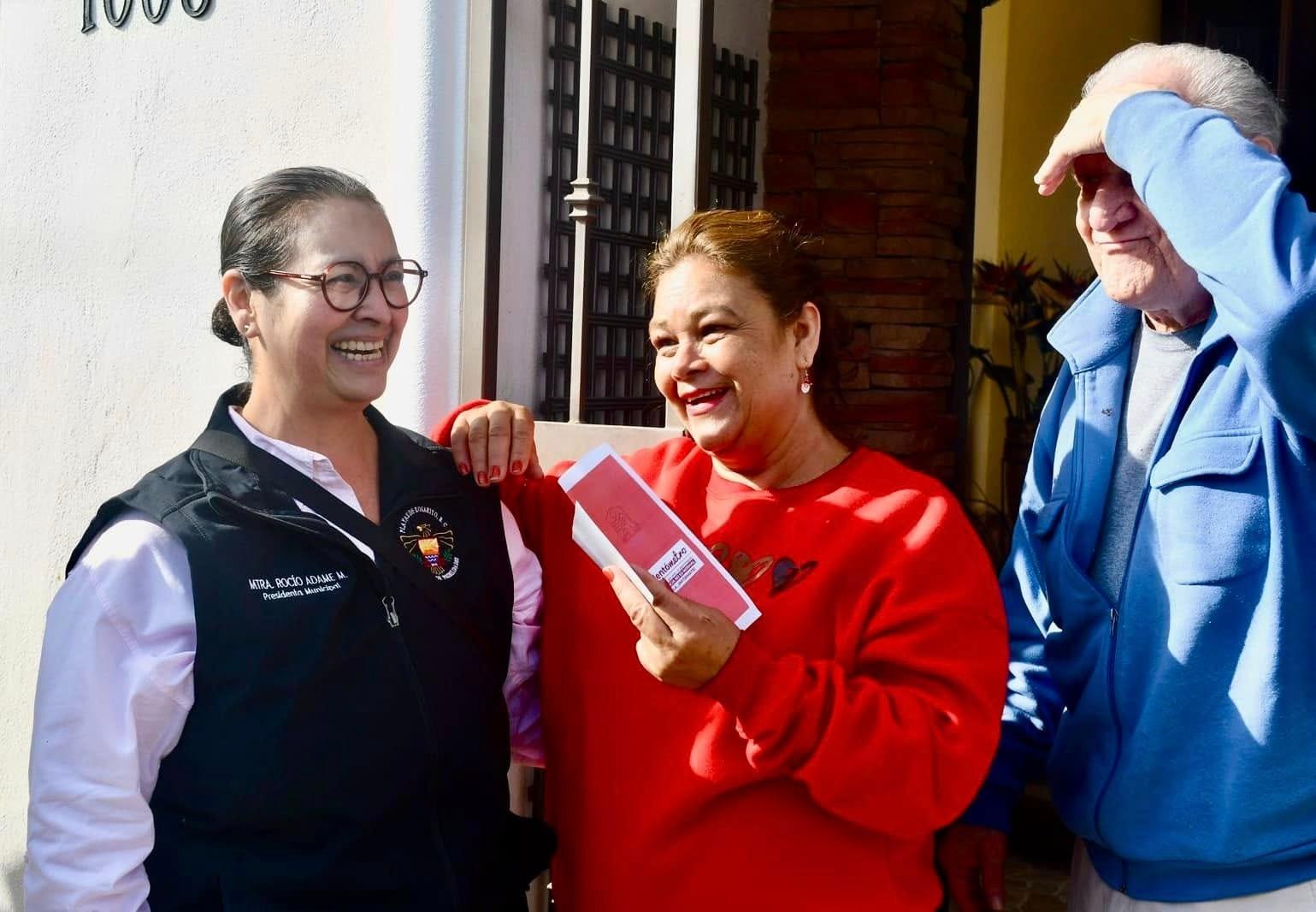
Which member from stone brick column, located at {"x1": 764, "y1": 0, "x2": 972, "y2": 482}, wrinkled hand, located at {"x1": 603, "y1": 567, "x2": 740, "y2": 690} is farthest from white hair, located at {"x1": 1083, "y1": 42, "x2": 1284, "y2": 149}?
stone brick column, located at {"x1": 764, "y1": 0, "x2": 972, "y2": 482}

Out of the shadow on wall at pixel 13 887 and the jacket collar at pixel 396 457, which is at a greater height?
the jacket collar at pixel 396 457

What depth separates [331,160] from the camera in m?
3.25

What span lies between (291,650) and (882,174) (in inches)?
154

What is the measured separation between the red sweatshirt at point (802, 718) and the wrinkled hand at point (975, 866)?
0.83 feet

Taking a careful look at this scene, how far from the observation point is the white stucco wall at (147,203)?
10.2ft

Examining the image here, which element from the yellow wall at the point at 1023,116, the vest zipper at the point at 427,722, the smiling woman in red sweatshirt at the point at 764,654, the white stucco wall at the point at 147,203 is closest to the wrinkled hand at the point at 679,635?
the smiling woman in red sweatshirt at the point at 764,654

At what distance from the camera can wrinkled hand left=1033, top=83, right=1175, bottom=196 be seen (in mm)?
1952

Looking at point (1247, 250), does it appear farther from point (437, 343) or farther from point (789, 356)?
point (437, 343)

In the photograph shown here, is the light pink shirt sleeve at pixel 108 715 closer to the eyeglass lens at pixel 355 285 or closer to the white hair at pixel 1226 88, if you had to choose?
the eyeglass lens at pixel 355 285

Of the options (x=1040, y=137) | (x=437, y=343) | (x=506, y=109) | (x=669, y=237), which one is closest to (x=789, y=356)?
(x=669, y=237)

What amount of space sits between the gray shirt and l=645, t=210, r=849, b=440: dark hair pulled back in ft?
1.47

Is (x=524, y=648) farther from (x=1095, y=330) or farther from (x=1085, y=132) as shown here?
(x=1085, y=132)

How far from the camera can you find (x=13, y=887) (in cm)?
420

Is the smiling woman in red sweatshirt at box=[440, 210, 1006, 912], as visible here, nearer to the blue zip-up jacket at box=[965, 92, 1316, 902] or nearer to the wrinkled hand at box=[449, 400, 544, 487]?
the wrinkled hand at box=[449, 400, 544, 487]
